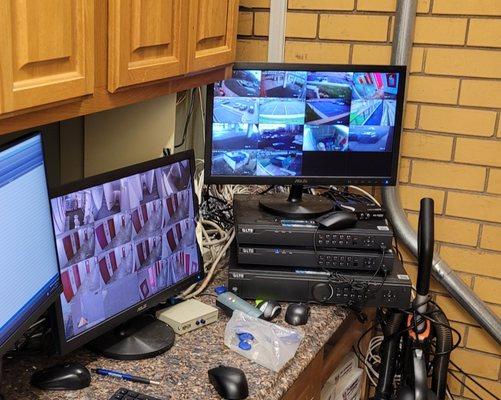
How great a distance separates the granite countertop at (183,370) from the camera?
1.34m

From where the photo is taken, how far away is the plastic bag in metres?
1.50

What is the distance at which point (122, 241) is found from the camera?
4.83 feet

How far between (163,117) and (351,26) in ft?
2.54

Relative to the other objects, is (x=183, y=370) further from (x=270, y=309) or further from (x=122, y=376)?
(x=270, y=309)

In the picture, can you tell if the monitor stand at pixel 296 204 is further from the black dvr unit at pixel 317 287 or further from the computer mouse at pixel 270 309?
the computer mouse at pixel 270 309

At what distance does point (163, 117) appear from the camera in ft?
6.28

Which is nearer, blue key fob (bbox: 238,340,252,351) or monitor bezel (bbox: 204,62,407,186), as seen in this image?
blue key fob (bbox: 238,340,252,351)

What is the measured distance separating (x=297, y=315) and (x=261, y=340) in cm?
17

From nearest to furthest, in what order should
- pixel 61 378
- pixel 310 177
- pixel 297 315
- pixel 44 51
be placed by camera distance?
1. pixel 44 51
2. pixel 61 378
3. pixel 297 315
4. pixel 310 177

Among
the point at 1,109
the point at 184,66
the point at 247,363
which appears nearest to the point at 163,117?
the point at 184,66

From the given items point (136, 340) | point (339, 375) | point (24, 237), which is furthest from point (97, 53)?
point (339, 375)

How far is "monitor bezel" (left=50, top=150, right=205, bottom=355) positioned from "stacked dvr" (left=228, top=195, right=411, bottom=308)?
15 cm

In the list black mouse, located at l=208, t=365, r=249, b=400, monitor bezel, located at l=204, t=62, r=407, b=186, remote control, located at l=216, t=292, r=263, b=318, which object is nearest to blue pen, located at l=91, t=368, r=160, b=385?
black mouse, located at l=208, t=365, r=249, b=400

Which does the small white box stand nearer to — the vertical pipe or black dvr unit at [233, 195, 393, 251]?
black dvr unit at [233, 195, 393, 251]
